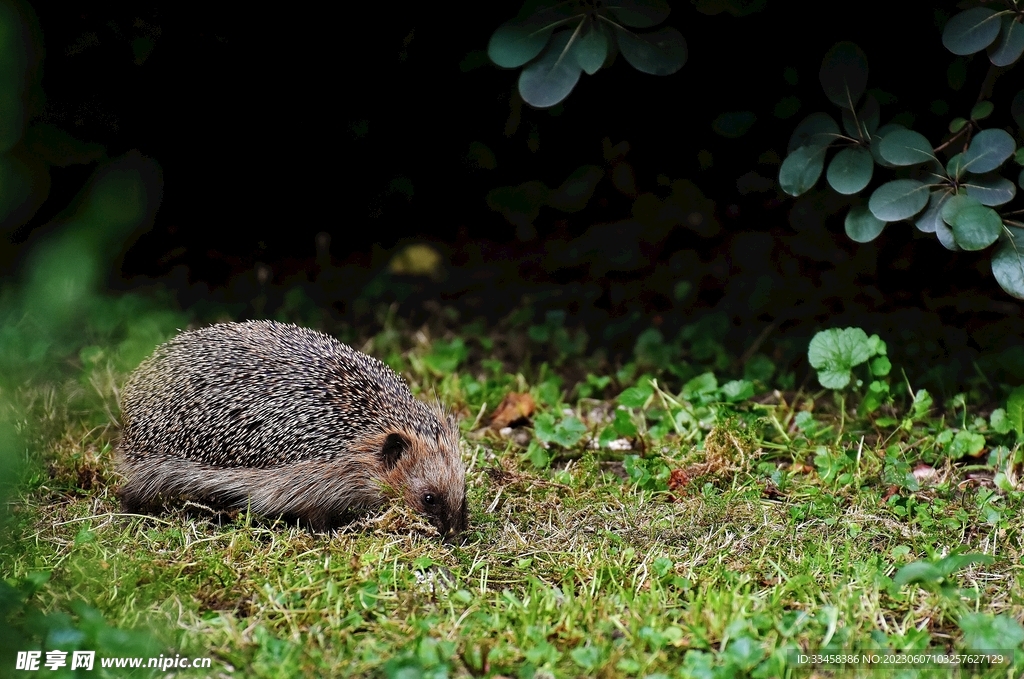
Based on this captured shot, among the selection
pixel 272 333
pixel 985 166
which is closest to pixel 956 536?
pixel 985 166

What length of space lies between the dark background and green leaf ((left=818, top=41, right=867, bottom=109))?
2.03 ft

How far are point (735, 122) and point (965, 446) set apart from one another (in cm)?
219

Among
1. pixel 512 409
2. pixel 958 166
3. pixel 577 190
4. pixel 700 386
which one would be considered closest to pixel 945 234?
pixel 958 166

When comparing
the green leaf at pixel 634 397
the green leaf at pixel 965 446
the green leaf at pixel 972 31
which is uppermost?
the green leaf at pixel 972 31

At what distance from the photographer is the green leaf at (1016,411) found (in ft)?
14.4

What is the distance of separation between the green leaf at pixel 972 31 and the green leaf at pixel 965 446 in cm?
175

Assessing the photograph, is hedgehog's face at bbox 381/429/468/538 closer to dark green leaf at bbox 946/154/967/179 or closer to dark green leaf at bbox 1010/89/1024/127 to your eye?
dark green leaf at bbox 946/154/967/179

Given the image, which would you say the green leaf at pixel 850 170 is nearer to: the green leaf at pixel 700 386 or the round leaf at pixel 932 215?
the round leaf at pixel 932 215

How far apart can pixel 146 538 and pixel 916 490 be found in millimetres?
3287

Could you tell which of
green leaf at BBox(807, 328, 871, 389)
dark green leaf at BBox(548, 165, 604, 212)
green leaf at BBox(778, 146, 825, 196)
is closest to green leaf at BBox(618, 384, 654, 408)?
green leaf at BBox(807, 328, 871, 389)

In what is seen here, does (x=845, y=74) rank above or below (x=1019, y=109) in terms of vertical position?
above

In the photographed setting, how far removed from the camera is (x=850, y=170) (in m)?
4.28

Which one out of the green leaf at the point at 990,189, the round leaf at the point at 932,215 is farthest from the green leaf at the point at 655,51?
the green leaf at the point at 990,189

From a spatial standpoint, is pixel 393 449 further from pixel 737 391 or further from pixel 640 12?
pixel 640 12
